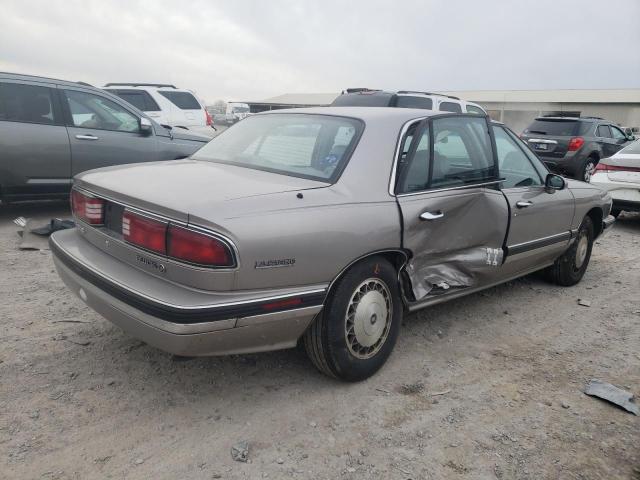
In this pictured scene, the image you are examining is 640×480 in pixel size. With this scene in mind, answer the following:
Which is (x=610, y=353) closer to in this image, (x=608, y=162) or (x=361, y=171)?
(x=361, y=171)

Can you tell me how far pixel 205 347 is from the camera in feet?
8.15

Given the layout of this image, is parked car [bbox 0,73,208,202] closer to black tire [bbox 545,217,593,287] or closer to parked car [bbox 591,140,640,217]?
black tire [bbox 545,217,593,287]

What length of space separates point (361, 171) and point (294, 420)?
1393mm

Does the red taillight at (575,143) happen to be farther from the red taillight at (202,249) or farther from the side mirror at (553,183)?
the red taillight at (202,249)

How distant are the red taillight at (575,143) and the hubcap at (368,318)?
10.3 meters

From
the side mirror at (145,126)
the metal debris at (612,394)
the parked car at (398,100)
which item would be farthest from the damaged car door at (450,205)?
the parked car at (398,100)

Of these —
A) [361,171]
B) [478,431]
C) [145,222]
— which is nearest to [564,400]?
[478,431]

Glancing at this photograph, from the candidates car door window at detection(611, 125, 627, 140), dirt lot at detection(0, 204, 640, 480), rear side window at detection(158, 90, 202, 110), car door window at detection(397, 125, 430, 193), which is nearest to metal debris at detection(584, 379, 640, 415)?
dirt lot at detection(0, 204, 640, 480)

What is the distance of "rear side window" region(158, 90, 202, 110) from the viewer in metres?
11.9

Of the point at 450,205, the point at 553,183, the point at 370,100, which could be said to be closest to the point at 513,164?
the point at 553,183

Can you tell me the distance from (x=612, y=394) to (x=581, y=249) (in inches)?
93.6

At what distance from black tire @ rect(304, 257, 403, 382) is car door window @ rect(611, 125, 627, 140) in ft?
40.8

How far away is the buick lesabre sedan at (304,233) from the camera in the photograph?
2.47 metres

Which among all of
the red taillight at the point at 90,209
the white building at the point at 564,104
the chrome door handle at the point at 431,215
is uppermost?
the white building at the point at 564,104
